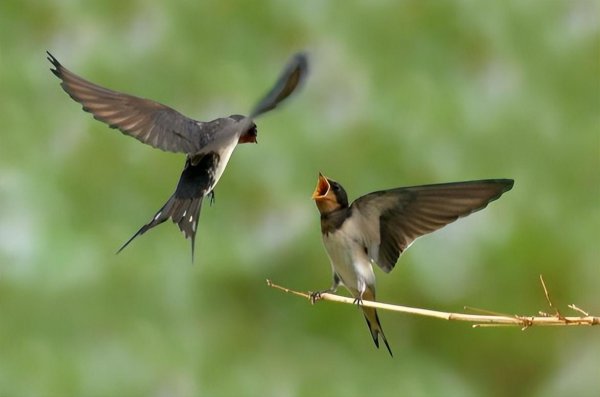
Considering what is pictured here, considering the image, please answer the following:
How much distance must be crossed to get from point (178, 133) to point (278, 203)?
1.35m

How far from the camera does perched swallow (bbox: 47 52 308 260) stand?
0.94 metres

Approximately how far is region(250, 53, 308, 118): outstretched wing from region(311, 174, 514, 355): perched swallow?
25 centimetres

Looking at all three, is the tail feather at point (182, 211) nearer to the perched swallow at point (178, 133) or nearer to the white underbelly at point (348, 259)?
the perched swallow at point (178, 133)

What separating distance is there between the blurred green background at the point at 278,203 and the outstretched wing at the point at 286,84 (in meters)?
1.35

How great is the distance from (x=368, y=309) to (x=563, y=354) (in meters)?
1.19

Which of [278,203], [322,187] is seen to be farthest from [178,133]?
[278,203]

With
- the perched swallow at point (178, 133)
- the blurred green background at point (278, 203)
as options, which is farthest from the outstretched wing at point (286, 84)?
the blurred green background at point (278, 203)

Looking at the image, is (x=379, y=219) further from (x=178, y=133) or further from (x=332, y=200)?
(x=178, y=133)

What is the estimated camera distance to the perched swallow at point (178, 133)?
3.10ft

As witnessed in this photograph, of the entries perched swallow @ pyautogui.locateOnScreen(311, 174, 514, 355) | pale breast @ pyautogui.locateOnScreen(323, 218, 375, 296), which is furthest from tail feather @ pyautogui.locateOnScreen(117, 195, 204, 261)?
pale breast @ pyautogui.locateOnScreen(323, 218, 375, 296)

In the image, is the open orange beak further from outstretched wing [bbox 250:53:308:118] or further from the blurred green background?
the blurred green background

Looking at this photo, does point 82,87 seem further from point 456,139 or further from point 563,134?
point 563,134

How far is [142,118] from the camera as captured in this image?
103 cm

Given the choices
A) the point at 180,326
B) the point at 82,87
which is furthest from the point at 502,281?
the point at 82,87
